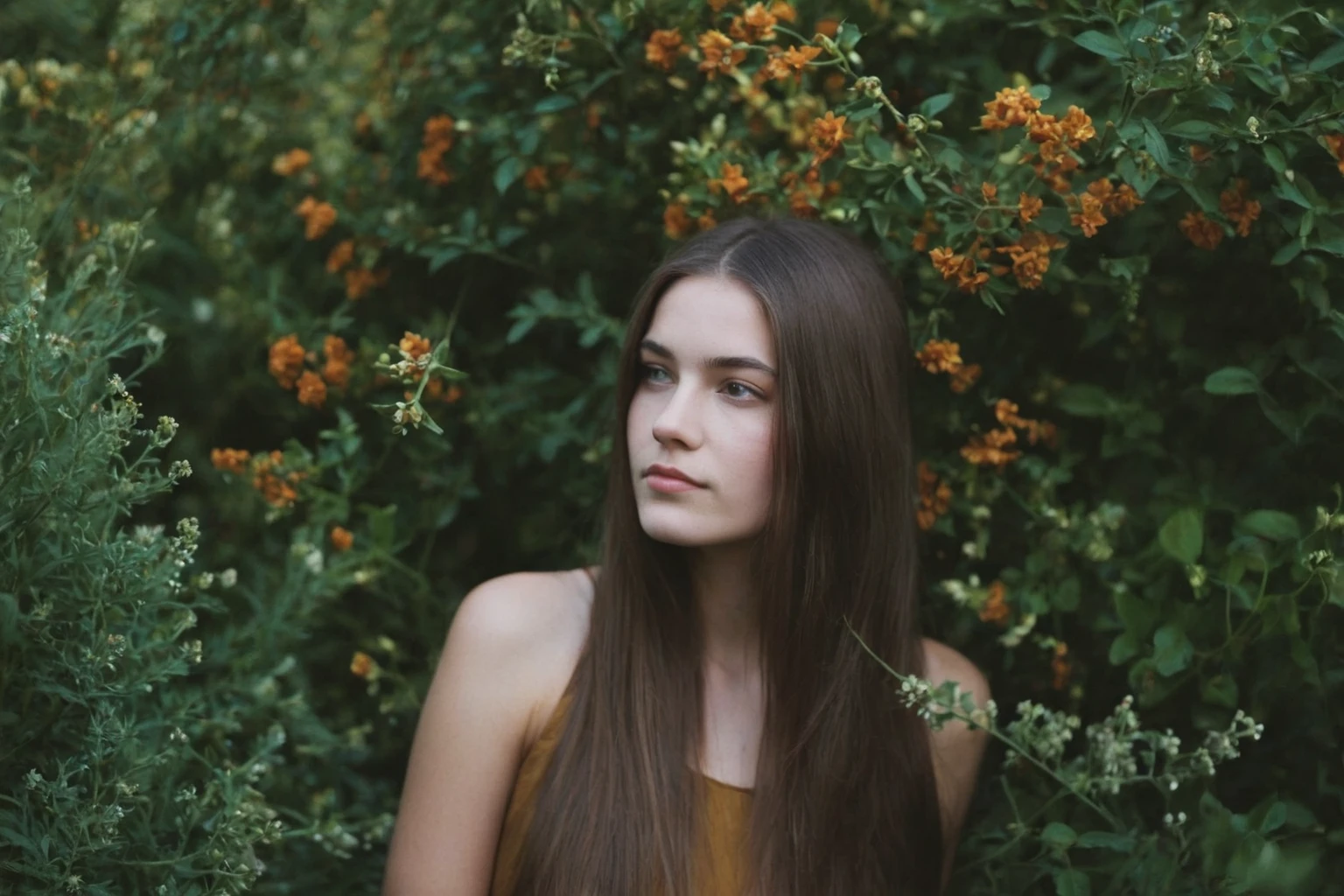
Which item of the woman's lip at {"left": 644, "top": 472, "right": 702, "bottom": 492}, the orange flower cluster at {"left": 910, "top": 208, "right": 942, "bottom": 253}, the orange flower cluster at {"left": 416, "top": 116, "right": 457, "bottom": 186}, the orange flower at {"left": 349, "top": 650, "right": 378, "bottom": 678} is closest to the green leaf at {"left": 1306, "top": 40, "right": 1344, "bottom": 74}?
the orange flower cluster at {"left": 910, "top": 208, "right": 942, "bottom": 253}

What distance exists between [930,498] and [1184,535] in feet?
1.37

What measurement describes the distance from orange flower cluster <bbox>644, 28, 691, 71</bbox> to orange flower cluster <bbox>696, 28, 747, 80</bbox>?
0.10 meters

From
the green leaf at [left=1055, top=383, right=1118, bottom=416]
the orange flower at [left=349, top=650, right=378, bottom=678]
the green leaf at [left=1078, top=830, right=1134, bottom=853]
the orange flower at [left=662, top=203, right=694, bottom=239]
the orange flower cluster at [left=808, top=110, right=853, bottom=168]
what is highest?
the orange flower cluster at [left=808, top=110, right=853, bottom=168]

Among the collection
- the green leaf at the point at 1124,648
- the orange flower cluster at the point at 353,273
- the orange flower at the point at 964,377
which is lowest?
the green leaf at the point at 1124,648

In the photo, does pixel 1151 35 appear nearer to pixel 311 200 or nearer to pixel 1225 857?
pixel 1225 857

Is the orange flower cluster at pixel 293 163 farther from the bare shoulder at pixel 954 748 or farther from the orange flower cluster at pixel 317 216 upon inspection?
the bare shoulder at pixel 954 748

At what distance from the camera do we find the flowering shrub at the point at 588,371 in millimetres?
1815

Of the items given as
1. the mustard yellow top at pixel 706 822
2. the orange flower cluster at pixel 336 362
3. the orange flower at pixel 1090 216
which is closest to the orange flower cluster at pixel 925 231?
the orange flower at pixel 1090 216

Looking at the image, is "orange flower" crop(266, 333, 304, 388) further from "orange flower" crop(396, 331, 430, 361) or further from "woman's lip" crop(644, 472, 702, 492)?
"woman's lip" crop(644, 472, 702, 492)

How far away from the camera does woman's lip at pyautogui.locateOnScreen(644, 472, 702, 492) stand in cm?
192

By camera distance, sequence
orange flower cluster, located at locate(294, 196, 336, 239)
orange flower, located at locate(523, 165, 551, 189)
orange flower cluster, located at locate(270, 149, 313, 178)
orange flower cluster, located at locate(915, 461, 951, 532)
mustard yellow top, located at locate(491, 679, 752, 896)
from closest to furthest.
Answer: mustard yellow top, located at locate(491, 679, 752, 896)
orange flower cluster, located at locate(915, 461, 951, 532)
orange flower, located at locate(523, 165, 551, 189)
orange flower cluster, located at locate(294, 196, 336, 239)
orange flower cluster, located at locate(270, 149, 313, 178)

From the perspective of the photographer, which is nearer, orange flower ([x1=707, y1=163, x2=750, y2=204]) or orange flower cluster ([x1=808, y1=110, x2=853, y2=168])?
orange flower cluster ([x1=808, y1=110, x2=853, y2=168])

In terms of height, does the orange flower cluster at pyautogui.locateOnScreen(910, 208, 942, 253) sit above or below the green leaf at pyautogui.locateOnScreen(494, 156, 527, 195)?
below

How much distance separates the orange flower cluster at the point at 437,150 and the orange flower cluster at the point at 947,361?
34.1 inches
